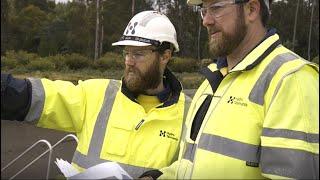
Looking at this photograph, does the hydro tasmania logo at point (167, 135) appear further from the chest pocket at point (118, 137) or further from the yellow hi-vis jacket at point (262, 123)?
the yellow hi-vis jacket at point (262, 123)

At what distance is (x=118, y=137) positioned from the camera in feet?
8.58

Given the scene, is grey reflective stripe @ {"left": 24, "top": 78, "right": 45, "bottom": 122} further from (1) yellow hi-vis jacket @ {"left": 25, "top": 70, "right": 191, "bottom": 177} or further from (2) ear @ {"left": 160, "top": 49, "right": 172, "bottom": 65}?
(2) ear @ {"left": 160, "top": 49, "right": 172, "bottom": 65}

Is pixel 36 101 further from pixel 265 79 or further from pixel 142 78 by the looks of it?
pixel 265 79

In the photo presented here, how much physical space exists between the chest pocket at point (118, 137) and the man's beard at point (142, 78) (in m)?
0.26

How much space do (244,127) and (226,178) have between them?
20cm

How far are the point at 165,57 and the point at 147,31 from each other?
227 mm

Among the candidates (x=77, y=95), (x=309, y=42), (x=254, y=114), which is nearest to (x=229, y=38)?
(x=254, y=114)

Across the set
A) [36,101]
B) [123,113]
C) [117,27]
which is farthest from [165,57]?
[117,27]

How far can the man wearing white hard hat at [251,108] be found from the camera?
1.64m

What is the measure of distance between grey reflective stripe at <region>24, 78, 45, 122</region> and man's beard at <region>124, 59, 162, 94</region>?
21.7 inches

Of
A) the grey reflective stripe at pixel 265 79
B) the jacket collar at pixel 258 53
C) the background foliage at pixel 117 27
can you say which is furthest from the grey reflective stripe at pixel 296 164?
the background foliage at pixel 117 27

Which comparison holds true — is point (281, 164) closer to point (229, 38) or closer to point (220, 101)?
point (220, 101)

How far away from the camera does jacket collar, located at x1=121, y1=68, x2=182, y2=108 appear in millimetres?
2771

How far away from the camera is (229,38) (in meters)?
2.04
